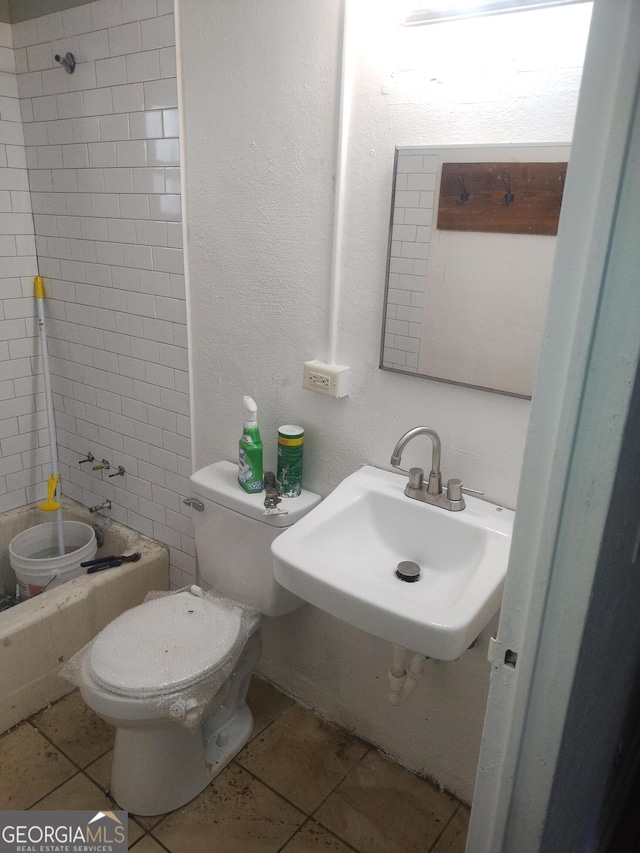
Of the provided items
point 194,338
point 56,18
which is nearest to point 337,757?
point 194,338

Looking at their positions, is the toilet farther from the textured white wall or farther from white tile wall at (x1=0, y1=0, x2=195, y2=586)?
white tile wall at (x1=0, y1=0, x2=195, y2=586)

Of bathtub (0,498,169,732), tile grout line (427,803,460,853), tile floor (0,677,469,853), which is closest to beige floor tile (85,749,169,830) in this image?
tile floor (0,677,469,853)

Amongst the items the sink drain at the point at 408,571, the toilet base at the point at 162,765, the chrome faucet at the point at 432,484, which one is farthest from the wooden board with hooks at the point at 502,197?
the toilet base at the point at 162,765

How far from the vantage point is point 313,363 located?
64.6 inches

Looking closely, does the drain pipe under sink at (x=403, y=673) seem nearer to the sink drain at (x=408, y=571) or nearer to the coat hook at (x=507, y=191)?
the sink drain at (x=408, y=571)

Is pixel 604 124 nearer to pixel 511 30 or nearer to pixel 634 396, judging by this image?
pixel 634 396

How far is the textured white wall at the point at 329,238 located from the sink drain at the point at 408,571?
0.80 feet

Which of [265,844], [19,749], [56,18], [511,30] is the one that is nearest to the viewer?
[511,30]

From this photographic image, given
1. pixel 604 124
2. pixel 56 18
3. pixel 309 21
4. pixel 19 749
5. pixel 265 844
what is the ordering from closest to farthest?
pixel 604 124 < pixel 309 21 < pixel 265 844 < pixel 19 749 < pixel 56 18

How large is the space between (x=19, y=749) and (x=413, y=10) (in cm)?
220

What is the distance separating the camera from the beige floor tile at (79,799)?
64.3 inches

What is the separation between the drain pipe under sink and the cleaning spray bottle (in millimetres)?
590

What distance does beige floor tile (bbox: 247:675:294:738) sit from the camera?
195 cm

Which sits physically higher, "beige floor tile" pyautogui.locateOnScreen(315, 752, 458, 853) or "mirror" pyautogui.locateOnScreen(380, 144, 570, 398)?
"mirror" pyautogui.locateOnScreen(380, 144, 570, 398)
